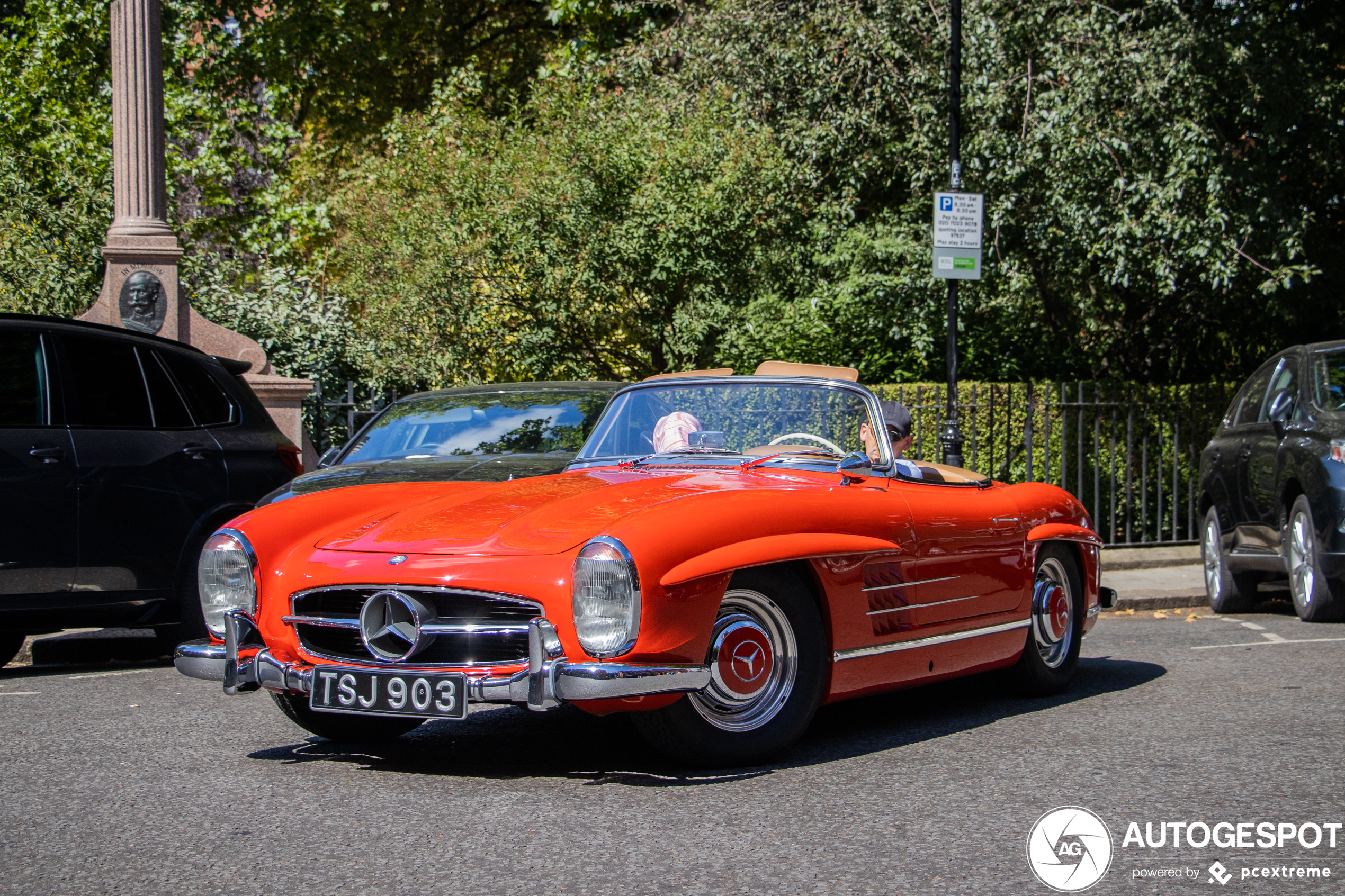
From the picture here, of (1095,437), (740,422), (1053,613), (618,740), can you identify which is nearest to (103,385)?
(740,422)

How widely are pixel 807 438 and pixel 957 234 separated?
7.15 metres

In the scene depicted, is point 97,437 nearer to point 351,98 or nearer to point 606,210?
point 606,210

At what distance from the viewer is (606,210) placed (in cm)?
1396

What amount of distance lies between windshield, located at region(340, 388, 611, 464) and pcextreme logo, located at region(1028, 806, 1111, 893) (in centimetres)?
407

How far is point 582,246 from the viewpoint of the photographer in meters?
13.9

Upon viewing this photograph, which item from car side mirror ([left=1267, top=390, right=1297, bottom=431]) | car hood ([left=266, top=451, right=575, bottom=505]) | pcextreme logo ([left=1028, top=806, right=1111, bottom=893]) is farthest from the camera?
car side mirror ([left=1267, top=390, right=1297, bottom=431])

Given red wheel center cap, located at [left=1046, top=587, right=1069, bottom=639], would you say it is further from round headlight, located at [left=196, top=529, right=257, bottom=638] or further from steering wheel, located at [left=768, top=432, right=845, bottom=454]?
round headlight, located at [left=196, top=529, right=257, bottom=638]

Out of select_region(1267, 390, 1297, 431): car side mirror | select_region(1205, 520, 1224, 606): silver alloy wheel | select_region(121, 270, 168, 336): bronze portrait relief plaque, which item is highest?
select_region(121, 270, 168, 336): bronze portrait relief plaque

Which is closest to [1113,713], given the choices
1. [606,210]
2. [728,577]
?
[728,577]

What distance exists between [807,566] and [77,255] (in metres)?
12.8

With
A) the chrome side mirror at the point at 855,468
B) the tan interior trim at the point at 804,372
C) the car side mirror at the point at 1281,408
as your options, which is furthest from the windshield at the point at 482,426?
the car side mirror at the point at 1281,408

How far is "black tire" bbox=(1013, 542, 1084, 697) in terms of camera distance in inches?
251

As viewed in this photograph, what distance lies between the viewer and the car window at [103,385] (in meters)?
7.59

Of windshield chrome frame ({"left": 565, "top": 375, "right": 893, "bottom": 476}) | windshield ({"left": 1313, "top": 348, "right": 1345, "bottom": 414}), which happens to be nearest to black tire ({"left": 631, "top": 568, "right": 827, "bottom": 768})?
windshield chrome frame ({"left": 565, "top": 375, "right": 893, "bottom": 476})
